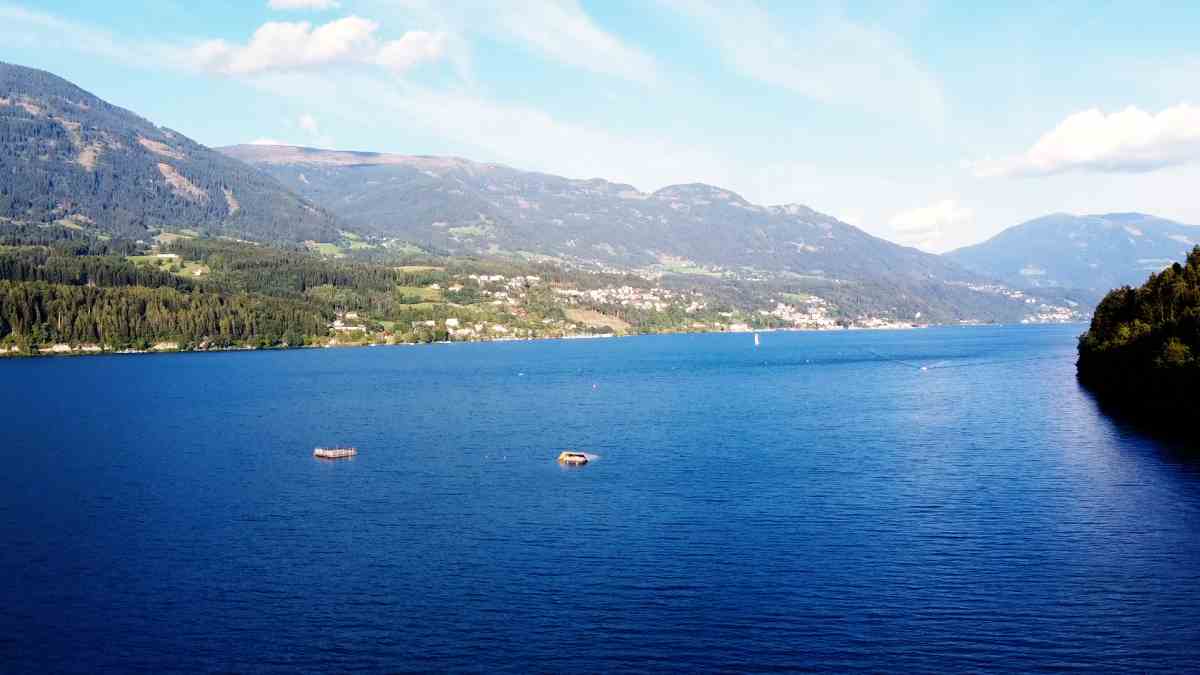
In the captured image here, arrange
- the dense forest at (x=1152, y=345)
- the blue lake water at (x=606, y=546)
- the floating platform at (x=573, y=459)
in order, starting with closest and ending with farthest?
the blue lake water at (x=606, y=546) < the floating platform at (x=573, y=459) < the dense forest at (x=1152, y=345)

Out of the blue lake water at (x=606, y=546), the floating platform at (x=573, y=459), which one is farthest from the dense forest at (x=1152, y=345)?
the floating platform at (x=573, y=459)

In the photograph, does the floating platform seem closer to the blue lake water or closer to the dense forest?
the blue lake water

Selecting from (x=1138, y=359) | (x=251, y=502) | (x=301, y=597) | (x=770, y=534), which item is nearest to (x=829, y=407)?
(x=1138, y=359)

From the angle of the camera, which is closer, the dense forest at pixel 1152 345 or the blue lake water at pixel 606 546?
the blue lake water at pixel 606 546

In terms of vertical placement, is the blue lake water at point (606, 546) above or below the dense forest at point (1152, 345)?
below

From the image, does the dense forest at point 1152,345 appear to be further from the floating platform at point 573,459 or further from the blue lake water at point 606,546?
the floating platform at point 573,459

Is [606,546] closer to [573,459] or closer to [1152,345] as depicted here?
[573,459]
